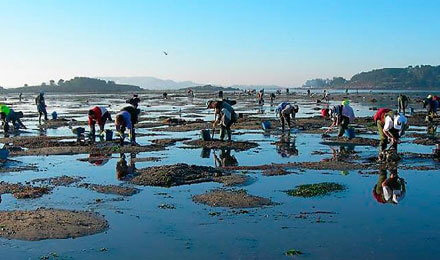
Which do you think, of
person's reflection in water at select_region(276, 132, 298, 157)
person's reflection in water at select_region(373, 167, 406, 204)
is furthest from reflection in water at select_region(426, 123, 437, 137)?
person's reflection in water at select_region(373, 167, 406, 204)

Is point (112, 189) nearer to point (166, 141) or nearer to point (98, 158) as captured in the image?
point (98, 158)

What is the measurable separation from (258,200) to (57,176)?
21.4 feet

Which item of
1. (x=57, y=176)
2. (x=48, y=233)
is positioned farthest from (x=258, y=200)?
(x=57, y=176)

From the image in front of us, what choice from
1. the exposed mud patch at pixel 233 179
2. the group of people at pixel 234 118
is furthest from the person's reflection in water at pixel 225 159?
the group of people at pixel 234 118

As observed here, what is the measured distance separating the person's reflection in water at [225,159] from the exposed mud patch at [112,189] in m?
4.30

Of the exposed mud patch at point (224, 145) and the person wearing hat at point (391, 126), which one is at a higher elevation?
the person wearing hat at point (391, 126)

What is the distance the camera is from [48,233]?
30.9 feet

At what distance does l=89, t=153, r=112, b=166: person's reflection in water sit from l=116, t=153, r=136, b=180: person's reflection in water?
1.73 ft

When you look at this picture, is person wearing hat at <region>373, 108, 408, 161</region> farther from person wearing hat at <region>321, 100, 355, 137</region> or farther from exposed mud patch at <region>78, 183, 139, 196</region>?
exposed mud patch at <region>78, 183, 139, 196</region>

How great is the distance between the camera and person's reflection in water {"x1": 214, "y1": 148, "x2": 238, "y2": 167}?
56.0 ft

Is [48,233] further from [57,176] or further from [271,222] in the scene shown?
[57,176]

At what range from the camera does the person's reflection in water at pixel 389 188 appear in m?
11.9

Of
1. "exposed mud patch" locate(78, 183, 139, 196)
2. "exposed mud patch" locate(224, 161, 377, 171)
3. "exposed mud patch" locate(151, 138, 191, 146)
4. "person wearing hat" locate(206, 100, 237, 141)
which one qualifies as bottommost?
"exposed mud patch" locate(78, 183, 139, 196)

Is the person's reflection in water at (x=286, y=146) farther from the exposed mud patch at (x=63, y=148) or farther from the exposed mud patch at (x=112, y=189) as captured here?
the exposed mud patch at (x=112, y=189)
